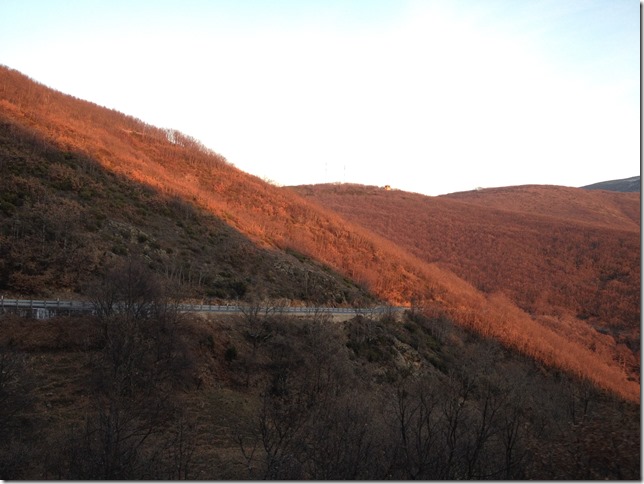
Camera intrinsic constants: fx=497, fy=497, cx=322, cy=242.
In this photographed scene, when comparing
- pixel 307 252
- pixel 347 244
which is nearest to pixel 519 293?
pixel 347 244

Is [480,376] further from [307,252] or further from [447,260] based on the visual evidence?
[447,260]

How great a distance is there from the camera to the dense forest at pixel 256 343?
11.8 m

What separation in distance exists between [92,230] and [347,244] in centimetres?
3060

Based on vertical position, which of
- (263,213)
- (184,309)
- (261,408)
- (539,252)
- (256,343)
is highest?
(263,213)

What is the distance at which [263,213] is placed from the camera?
56.3 metres

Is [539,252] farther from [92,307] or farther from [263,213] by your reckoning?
[92,307]

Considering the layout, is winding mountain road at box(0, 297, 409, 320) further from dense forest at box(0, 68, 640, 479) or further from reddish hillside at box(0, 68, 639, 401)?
reddish hillside at box(0, 68, 639, 401)

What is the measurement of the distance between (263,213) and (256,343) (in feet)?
111

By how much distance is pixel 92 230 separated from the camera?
30.3 meters

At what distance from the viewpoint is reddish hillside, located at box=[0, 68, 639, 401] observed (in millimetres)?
36281

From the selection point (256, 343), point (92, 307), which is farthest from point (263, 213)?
point (92, 307)

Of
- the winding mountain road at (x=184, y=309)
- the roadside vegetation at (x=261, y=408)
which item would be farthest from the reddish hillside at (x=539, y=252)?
the winding mountain road at (x=184, y=309)

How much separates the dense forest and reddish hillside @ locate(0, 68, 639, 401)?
0.99ft

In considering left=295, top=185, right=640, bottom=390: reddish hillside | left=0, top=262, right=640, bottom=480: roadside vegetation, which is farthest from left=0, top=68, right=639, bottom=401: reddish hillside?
left=0, top=262, right=640, bottom=480: roadside vegetation
